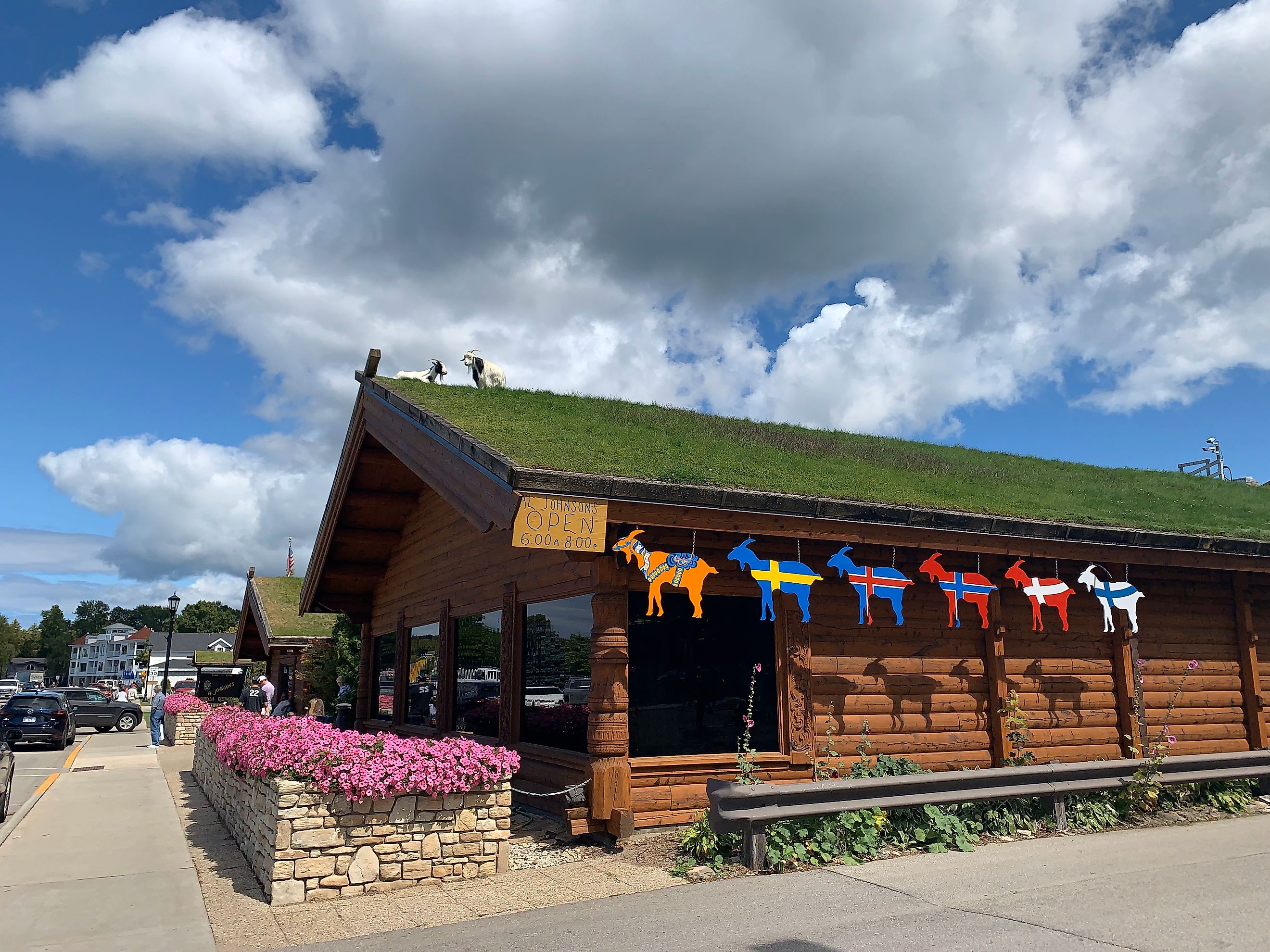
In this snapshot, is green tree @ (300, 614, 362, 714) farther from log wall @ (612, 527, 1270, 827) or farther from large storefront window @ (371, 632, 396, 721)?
log wall @ (612, 527, 1270, 827)

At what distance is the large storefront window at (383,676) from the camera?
1598cm

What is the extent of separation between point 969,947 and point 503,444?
Answer: 5.96 metres

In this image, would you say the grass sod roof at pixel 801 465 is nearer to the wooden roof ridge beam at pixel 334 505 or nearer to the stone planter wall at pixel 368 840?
the wooden roof ridge beam at pixel 334 505

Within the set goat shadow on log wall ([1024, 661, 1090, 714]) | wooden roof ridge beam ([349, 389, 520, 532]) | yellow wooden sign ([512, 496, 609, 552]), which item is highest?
wooden roof ridge beam ([349, 389, 520, 532])

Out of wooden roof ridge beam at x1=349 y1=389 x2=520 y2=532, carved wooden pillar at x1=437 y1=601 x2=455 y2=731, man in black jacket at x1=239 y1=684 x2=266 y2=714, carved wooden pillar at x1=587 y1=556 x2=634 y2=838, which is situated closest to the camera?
carved wooden pillar at x1=587 y1=556 x2=634 y2=838

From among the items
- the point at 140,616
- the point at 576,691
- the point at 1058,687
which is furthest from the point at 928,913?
the point at 140,616

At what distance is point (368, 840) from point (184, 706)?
21570 millimetres

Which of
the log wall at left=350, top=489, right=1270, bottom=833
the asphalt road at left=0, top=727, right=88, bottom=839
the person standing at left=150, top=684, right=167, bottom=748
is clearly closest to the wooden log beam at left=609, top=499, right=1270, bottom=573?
the log wall at left=350, top=489, right=1270, bottom=833

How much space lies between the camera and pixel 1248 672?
12070 millimetres

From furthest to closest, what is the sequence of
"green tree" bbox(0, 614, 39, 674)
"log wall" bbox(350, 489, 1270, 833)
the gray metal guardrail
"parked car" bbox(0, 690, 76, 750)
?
1. "green tree" bbox(0, 614, 39, 674)
2. "parked car" bbox(0, 690, 76, 750)
3. "log wall" bbox(350, 489, 1270, 833)
4. the gray metal guardrail

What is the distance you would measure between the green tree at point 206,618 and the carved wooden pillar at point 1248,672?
119m

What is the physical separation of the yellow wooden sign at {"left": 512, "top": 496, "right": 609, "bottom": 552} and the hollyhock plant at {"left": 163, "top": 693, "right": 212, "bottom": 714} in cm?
2104

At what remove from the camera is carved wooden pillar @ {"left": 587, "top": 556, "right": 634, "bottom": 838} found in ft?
27.0

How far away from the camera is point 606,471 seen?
850 centimetres
